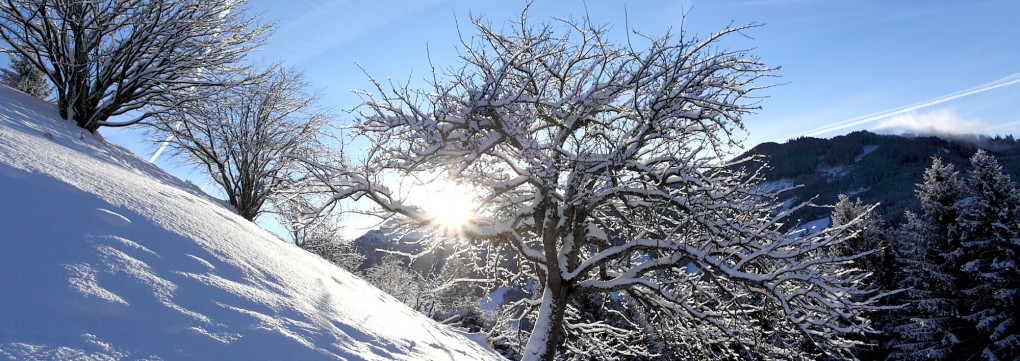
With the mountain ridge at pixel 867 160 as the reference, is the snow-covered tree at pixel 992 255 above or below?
below

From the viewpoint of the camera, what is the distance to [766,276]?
16.8 ft

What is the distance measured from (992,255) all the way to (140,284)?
22907 mm

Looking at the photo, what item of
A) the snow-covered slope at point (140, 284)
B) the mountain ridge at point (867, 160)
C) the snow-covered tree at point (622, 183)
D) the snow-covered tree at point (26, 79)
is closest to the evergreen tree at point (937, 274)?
the snow-covered tree at point (622, 183)

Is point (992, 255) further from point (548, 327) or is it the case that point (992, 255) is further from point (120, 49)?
point (120, 49)

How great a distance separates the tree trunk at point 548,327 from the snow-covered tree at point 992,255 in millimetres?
17238

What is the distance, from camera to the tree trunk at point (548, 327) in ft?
19.7

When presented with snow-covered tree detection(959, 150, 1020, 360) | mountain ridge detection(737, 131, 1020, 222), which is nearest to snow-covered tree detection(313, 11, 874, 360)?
snow-covered tree detection(959, 150, 1020, 360)

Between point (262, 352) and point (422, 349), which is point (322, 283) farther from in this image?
point (262, 352)

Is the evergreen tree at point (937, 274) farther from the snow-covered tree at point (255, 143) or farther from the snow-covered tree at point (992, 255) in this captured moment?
the snow-covered tree at point (255, 143)

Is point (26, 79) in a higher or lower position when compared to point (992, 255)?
lower

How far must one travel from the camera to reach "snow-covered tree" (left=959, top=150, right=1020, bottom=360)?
14914 millimetres

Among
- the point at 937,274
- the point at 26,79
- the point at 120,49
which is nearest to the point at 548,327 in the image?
the point at 120,49

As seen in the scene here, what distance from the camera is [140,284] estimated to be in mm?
2641

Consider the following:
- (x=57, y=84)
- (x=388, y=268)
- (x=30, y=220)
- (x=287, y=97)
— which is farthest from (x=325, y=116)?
(x=388, y=268)
